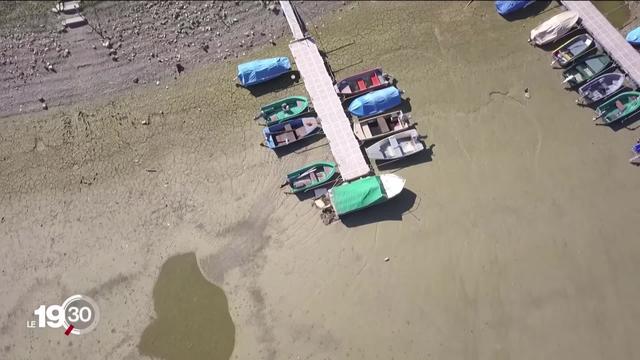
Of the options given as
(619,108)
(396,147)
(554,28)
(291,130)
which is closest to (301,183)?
(291,130)

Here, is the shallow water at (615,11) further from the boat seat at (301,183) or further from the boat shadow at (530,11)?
the boat seat at (301,183)

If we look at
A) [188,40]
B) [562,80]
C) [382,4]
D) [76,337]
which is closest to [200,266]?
[76,337]

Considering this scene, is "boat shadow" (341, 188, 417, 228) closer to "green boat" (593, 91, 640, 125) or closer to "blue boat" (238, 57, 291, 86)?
"blue boat" (238, 57, 291, 86)

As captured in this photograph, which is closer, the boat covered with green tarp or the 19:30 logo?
the 19:30 logo

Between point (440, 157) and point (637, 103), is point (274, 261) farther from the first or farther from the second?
point (637, 103)

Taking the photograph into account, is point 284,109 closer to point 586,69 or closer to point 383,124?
point 383,124

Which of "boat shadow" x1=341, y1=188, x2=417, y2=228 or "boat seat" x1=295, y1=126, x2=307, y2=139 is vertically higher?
"boat seat" x1=295, y1=126, x2=307, y2=139

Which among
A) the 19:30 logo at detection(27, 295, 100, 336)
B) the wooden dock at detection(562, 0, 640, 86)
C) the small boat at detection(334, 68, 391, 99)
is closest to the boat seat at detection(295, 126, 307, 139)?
the small boat at detection(334, 68, 391, 99)
